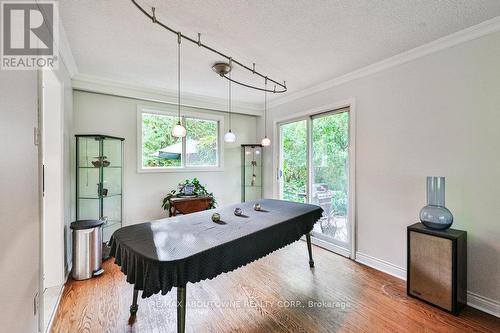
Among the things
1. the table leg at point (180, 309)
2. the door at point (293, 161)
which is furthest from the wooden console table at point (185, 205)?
the table leg at point (180, 309)

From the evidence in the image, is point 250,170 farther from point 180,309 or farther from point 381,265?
point 180,309

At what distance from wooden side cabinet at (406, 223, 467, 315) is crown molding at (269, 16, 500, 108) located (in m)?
1.88

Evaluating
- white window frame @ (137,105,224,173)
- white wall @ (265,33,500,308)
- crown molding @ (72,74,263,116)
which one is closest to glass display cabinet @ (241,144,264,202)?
white window frame @ (137,105,224,173)

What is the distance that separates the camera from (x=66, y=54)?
8.46 feet

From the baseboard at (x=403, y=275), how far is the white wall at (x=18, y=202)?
345cm

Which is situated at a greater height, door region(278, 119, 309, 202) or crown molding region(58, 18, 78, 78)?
crown molding region(58, 18, 78, 78)

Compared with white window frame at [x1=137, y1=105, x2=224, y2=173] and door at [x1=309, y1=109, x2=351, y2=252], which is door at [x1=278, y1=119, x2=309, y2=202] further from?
white window frame at [x1=137, y1=105, x2=224, y2=173]

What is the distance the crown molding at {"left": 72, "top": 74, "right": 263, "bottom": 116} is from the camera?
3.34 meters

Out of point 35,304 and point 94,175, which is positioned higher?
point 94,175

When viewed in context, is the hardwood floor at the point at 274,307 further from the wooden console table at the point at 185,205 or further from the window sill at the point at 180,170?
the window sill at the point at 180,170

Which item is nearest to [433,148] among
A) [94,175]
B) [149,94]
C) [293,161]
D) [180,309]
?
[293,161]

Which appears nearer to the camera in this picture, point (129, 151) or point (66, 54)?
point (66, 54)

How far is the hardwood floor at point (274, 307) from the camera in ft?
6.49

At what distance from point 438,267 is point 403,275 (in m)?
0.67
